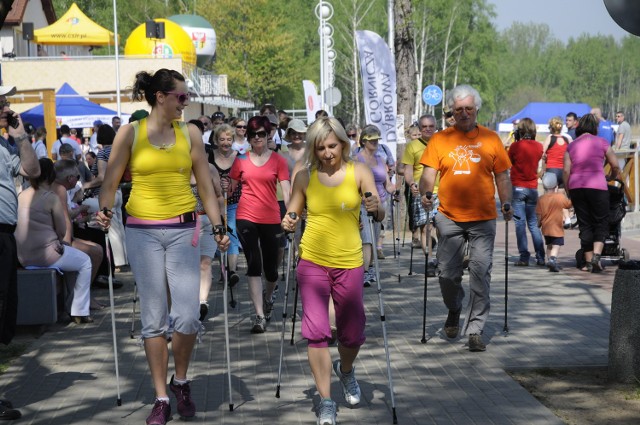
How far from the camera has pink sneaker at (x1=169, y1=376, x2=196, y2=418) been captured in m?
6.57

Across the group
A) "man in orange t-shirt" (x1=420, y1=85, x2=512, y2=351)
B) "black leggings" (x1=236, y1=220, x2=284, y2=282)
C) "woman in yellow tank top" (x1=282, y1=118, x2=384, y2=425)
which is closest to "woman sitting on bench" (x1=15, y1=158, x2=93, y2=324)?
"black leggings" (x1=236, y1=220, x2=284, y2=282)

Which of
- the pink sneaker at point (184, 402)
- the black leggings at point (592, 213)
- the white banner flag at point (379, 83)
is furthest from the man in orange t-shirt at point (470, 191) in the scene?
the white banner flag at point (379, 83)

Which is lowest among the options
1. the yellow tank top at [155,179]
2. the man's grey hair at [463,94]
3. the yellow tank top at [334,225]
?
the yellow tank top at [334,225]

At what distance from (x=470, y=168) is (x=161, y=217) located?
10.2ft

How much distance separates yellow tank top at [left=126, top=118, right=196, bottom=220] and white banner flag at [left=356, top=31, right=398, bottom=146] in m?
13.5

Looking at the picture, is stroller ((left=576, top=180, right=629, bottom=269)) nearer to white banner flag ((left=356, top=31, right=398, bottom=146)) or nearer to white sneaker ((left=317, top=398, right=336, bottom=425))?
white banner flag ((left=356, top=31, right=398, bottom=146))

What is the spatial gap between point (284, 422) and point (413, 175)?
764 centimetres

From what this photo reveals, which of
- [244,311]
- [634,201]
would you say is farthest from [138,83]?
[634,201]

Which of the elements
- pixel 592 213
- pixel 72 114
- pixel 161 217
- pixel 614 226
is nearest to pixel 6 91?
pixel 161 217

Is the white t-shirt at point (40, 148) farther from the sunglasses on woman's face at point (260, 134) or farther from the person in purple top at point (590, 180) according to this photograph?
the sunglasses on woman's face at point (260, 134)

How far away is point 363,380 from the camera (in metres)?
7.62

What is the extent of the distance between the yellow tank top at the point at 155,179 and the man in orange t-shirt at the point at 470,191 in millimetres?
2851

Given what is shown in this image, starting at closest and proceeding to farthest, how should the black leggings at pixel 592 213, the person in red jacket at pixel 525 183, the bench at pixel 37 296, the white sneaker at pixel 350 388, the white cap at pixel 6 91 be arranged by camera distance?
the white sneaker at pixel 350 388
the white cap at pixel 6 91
the bench at pixel 37 296
the black leggings at pixel 592 213
the person in red jacket at pixel 525 183

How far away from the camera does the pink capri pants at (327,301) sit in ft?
21.1
